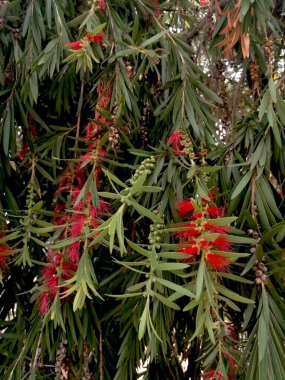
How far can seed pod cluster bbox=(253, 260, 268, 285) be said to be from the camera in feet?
2.97

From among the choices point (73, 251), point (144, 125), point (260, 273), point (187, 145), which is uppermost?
point (144, 125)

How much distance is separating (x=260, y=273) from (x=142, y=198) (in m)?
0.34

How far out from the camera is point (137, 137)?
1271mm

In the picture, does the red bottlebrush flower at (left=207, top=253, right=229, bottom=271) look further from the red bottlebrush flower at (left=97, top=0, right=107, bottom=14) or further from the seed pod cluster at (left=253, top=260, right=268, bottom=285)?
the red bottlebrush flower at (left=97, top=0, right=107, bottom=14)

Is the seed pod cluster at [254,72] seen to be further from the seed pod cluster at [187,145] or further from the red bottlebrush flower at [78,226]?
the red bottlebrush flower at [78,226]

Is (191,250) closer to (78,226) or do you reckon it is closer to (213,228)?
(213,228)

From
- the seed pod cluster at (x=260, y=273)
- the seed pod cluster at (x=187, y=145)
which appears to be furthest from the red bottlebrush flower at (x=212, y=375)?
the seed pod cluster at (x=187, y=145)

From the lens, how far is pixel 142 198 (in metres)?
1.14

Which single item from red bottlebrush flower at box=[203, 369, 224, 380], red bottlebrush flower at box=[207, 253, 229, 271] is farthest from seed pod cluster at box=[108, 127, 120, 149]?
red bottlebrush flower at box=[203, 369, 224, 380]

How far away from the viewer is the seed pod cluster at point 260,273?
0.91 m

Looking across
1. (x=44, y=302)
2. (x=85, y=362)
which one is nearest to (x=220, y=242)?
(x=44, y=302)

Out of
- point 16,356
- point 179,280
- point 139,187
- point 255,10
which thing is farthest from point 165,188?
point 16,356

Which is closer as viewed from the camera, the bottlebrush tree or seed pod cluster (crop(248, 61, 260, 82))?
the bottlebrush tree

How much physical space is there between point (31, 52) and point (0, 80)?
0.33 feet
